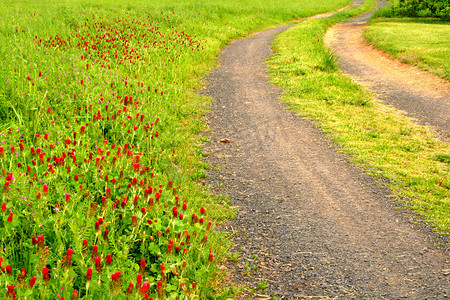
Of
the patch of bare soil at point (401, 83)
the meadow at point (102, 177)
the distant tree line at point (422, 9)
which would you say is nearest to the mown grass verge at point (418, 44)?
the patch of bare soil at point (401, 83)

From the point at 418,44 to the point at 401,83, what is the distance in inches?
230

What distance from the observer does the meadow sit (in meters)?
3.09

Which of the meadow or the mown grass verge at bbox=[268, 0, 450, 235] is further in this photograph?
the mown grass verge at bbox=[268, 0, 450, 235]

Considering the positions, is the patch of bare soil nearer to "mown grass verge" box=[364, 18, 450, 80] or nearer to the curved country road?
"mown grass verge" box=[364, 18, 450, 80]

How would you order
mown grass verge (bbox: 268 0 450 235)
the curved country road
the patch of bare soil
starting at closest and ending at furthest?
the curved country road → mown grass verge (bbox: 268 0 450 235) → the patch of bare soil

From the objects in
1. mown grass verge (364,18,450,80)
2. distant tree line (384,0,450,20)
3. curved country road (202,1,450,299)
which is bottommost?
curved country road (202,1,450,299)

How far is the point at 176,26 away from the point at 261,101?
32.1 ft

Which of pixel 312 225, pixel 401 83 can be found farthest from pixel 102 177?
pixel 401 83

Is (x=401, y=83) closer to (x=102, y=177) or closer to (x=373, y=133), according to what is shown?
(x=373, y=133)

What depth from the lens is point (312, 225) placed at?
4879mm

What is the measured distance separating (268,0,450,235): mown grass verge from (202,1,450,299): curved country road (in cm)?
38

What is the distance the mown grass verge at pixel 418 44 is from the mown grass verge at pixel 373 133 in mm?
3624

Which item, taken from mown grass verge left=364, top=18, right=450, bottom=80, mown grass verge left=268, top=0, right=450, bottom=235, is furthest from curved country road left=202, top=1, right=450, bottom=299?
mown grass verge left=364, top=18, right=450, bottom=80

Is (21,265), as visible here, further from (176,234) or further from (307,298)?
(307,298)
